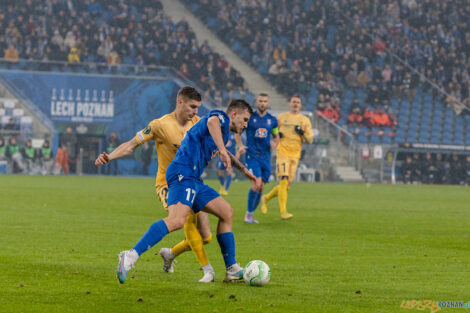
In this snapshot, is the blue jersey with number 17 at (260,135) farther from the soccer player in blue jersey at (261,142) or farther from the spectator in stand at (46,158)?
the spectator in stand at (46,158)

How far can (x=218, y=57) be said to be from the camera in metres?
42.2

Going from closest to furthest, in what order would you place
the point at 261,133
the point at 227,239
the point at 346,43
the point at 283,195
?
the point at 227,239, the point at 261,133, the point at 283,195, the point at 346,43

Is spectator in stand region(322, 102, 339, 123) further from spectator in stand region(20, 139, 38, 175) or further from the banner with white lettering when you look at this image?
spectator in stand region(20, 139, 38, 175)

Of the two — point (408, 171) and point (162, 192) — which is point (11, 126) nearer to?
point (408, 171)

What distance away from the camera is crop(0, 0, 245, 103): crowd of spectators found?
39.2 metres

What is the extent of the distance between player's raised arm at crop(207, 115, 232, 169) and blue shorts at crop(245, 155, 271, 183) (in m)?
7.57

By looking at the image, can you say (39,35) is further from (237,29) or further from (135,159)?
(237,29)

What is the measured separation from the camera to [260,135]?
15.1m

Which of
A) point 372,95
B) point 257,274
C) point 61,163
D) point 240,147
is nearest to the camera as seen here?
point 257,274

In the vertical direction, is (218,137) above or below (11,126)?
below

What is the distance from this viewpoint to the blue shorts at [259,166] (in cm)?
1492

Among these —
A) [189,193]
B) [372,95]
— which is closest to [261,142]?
[189,193]

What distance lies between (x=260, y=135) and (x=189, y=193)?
313 inches

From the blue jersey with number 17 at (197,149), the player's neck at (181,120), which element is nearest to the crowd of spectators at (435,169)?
the player's neck at (181,120)
